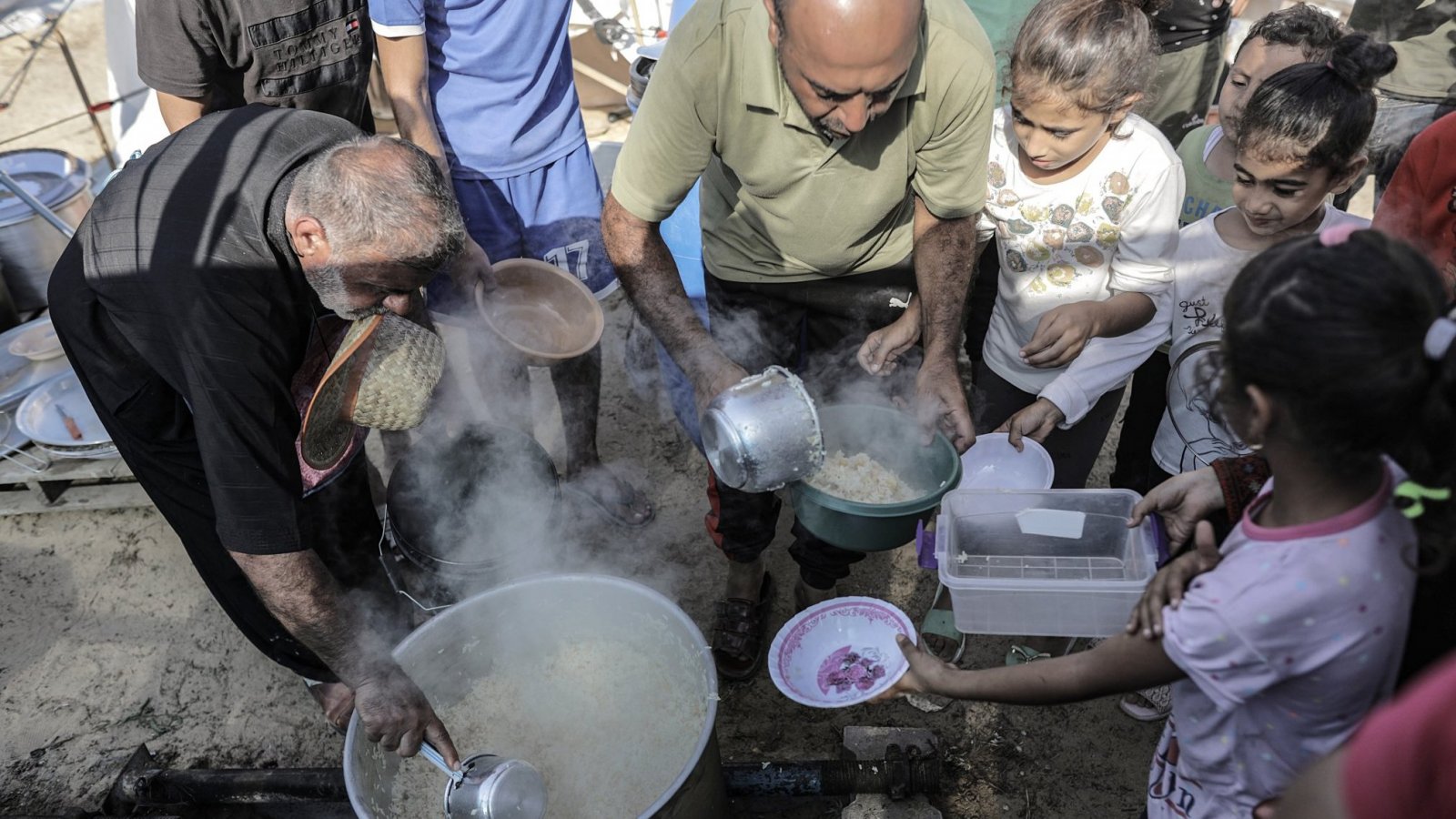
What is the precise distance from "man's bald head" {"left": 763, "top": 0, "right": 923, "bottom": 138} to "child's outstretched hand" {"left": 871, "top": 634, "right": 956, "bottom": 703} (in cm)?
120

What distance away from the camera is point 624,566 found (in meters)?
3.52

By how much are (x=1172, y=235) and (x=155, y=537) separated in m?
3.98

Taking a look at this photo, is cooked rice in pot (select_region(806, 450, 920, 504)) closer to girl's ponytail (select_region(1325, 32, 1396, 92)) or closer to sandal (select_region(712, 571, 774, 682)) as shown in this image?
sandal (select_region(712, 571, 774, 682))

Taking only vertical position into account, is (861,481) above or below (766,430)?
below

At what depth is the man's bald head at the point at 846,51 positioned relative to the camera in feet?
6.48

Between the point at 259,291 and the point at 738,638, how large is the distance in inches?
73.4

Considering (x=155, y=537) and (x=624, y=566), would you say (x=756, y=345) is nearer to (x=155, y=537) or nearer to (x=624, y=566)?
(x=624, y=566)

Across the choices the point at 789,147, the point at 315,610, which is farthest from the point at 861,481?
the point at 315,610

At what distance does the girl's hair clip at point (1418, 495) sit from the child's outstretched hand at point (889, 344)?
1651 millimetres

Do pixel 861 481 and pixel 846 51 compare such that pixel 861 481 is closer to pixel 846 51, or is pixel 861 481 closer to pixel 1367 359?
pixel 846 51

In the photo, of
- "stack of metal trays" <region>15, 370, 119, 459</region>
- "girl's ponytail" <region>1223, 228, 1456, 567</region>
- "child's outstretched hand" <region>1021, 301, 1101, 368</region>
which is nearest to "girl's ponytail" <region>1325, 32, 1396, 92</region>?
"child's outstretched hand" <region>1021, 301, 1101, 368</region>

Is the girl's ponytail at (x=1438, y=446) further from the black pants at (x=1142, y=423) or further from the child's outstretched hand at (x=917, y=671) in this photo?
the black pants at (x=1142, y=423)

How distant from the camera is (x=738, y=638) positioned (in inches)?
123

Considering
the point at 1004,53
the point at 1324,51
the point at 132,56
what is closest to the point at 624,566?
the point at 1004,53
